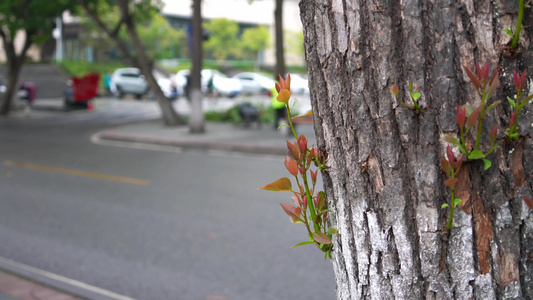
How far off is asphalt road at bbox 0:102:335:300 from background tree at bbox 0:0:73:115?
10.5 m

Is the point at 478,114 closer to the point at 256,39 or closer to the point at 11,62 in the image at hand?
the point at 11,62

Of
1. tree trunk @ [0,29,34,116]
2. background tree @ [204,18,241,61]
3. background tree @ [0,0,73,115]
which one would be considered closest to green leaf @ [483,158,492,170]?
background tree @ [0,0,73,115]

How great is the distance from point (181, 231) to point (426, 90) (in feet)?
20.8

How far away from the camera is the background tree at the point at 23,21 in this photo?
22.4 m

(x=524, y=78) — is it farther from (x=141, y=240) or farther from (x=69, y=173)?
(x=69, y=173)

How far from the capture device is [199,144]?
15.9 metres

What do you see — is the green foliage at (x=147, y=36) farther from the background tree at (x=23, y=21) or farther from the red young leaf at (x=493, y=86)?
the red young leaf at (x=493, y=86)

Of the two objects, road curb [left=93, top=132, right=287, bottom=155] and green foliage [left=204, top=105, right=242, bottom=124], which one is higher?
green foliage [left=204, top=105, right=242, bottom=124]

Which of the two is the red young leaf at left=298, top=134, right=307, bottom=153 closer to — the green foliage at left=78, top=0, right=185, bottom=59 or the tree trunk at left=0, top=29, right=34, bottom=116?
the tree trunk at left=0, top=29, right=34, bottom=116

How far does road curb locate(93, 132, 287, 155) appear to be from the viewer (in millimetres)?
14453

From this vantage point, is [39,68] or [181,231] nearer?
[181,231]

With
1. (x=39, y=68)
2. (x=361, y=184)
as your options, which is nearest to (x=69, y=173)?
(x=361, y=184)

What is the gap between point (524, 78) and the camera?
146 cm

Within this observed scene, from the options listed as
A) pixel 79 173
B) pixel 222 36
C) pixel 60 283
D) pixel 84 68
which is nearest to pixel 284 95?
pixel 60 283
